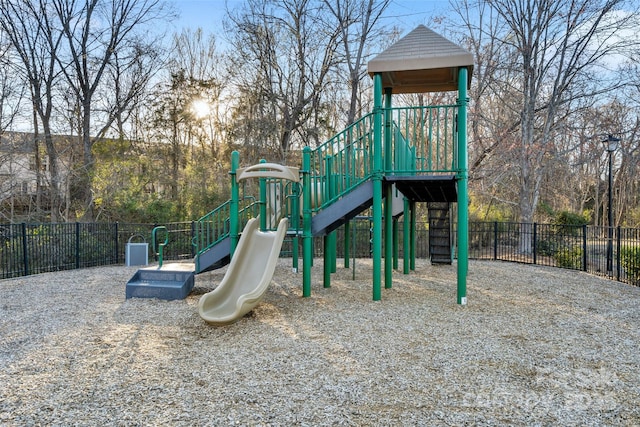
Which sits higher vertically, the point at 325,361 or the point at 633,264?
the point at 633,264

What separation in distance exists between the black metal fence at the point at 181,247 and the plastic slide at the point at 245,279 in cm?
262

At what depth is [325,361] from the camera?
169 inches

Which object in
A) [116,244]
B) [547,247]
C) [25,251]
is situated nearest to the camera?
[25,251]

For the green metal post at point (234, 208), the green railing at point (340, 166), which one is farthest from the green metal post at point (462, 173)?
the green metal post at point (234, 208)

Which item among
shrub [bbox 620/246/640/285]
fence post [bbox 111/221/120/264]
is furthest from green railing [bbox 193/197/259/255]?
shrub [bbox 620/246/640/285]

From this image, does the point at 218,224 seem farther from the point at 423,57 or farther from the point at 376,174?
the point at 423,57

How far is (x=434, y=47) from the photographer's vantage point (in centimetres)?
692

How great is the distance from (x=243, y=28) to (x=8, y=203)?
1179cm

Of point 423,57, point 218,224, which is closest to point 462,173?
point 423,57

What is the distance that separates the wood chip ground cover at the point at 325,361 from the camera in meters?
3.23

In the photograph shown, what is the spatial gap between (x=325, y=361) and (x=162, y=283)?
14.5ft

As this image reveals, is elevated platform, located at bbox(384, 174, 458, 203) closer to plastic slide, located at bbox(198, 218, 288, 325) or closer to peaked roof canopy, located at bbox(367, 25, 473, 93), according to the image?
peaked roof canopy, located at bbox(367, 25, 473, 93)

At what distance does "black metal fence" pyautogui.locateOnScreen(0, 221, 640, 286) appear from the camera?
405 inches

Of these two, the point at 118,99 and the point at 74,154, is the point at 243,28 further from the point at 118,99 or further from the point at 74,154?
the point at 74,154
